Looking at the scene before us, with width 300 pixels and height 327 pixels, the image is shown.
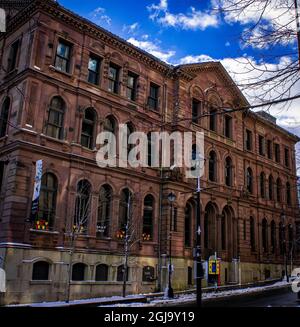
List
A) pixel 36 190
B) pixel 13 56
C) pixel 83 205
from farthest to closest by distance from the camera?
pixel 13 56
pixel 83 205
pixel 36 190

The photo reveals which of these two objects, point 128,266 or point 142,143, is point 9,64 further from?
point 128,266

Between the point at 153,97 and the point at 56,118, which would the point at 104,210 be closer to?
the point at 56,118

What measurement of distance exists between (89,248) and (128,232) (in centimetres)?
329

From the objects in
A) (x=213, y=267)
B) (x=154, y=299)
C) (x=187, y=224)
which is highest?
(x=187, y=224)

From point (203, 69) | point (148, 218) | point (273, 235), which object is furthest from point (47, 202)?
point (273, 235)

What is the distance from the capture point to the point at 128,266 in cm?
2594

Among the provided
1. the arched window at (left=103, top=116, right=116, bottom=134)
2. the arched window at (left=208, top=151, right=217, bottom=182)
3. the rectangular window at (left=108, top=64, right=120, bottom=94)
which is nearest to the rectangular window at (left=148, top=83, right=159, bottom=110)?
the rectangular window at (left=108, top=64, right=120, bottom=94)

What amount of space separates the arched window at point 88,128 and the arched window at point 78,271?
739cm

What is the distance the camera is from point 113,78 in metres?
28.5

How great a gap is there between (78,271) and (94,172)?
606 centimetres

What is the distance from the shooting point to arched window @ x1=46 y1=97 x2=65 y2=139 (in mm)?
23938

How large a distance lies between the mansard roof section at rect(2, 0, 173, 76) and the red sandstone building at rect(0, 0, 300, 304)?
70mm

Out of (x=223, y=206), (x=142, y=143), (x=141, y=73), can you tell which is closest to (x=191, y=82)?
(x=141, y=73)

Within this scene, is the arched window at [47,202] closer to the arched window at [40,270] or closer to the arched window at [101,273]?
the arched window at [40,270]
